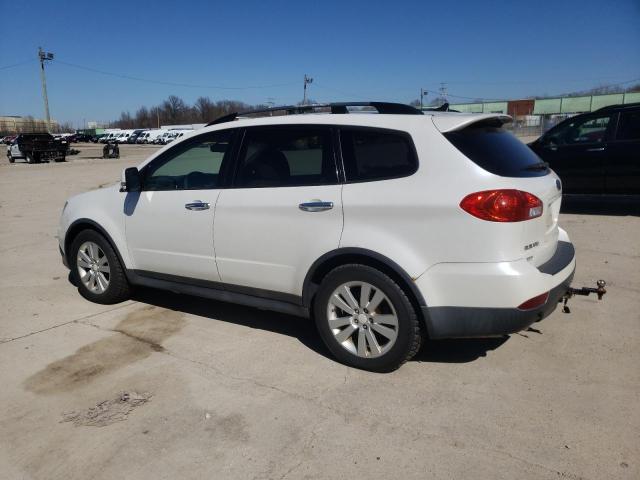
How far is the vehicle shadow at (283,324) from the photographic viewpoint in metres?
3.74

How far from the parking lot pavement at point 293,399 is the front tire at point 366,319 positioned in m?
0.16

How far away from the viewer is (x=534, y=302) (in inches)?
118

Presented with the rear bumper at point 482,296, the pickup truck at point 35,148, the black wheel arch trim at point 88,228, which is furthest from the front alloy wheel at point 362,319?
the pickup truck at point 35,148

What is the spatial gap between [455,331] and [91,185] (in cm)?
1502

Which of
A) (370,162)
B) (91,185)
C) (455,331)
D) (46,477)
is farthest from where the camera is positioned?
(91,185)

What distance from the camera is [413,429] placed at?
2.83 meters

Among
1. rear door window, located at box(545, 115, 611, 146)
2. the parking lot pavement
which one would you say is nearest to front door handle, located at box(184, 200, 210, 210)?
the parking lot pavement

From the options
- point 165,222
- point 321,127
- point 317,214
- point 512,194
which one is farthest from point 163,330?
point 512,194

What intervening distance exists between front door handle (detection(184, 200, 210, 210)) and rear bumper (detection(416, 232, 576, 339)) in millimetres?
1819

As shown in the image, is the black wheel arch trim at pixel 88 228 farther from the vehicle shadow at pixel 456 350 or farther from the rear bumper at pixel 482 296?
the rear bumper at pixel 482 296

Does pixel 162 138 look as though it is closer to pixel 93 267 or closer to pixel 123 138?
pixel 123 138

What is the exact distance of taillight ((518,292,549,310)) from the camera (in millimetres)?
2965

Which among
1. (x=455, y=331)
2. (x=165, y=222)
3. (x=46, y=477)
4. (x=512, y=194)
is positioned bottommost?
(x=46, y=477)

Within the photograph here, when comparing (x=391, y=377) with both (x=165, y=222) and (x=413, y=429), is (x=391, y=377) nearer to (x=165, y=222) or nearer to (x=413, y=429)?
(x=413, y=429)
